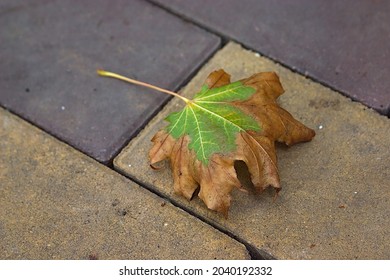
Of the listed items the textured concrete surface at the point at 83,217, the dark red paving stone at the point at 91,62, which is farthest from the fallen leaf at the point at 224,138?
the dark red paving stone at the point at 91,62

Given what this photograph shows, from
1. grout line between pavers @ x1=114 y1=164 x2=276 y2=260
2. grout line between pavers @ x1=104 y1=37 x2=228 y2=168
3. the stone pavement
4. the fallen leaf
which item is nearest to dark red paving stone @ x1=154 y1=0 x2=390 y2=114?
the stone pavement

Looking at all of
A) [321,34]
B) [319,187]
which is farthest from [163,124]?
[321,34]

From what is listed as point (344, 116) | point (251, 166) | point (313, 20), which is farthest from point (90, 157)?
point (313, 20)

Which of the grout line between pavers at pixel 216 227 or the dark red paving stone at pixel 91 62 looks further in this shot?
the dark red paving stone at pixel 91 62

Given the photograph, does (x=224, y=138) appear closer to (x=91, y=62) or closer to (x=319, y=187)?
(x=319, y=187)

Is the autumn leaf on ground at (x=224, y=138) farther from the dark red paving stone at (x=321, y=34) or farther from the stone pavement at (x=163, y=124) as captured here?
the dark red paving stone at (x=321, y=34)

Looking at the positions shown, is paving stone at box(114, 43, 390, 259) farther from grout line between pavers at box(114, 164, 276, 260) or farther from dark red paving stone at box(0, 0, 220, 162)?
dark red paving stone at box(0, 0, 220, 162)

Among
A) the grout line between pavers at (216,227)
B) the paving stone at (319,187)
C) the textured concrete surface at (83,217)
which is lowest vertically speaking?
the textured concrete surface at (83,217)
